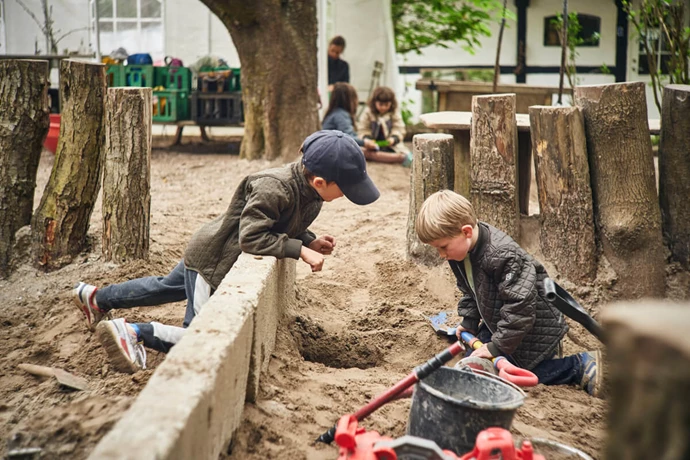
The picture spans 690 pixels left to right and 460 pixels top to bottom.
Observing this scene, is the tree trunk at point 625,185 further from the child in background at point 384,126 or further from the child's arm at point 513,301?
the child in background at point 384,126

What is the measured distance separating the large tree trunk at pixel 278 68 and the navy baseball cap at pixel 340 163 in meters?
5.05

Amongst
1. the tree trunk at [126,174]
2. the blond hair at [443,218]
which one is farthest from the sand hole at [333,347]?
the tree trunk at [126,174]

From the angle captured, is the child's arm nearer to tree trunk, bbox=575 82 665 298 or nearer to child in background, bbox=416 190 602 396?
child in background, bbox=416 190 602 396

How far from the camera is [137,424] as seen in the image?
5.97 feet

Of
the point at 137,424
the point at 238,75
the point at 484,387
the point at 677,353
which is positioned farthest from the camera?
the point at 238,75

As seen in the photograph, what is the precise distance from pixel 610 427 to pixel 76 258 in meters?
4.28

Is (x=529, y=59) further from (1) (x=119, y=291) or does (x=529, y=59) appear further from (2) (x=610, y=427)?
(2) (x=610, y=427)

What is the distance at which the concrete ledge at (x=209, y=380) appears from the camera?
5.80 feet

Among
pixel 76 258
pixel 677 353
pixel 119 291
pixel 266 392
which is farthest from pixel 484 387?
pixel 76 258

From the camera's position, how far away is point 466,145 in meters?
4.98

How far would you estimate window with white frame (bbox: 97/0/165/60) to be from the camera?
11.5m

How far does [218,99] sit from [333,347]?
683 cm

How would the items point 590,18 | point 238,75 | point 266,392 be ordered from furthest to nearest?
point 590,18
point 238,75
point 266,392

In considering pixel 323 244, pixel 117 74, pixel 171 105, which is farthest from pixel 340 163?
pixel 117 74
